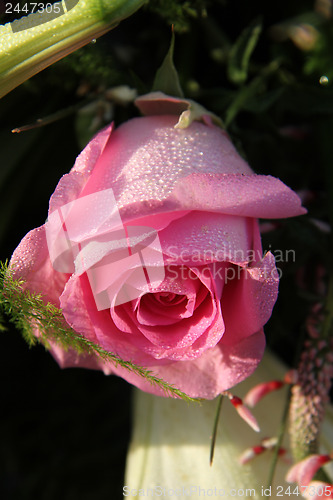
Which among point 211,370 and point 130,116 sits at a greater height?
point 130,116

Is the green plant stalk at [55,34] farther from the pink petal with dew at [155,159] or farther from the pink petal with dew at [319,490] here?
the pink petal with dew at [319,490]

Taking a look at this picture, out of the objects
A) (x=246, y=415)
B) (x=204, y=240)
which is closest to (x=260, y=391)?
(x=246, y=415)

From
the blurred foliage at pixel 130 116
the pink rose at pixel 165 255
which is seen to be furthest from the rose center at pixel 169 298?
the blurred foliage at pixel 130 116

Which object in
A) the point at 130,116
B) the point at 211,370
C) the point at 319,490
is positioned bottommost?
the point at 319,490

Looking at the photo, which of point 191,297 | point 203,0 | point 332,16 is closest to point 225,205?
point 191,297

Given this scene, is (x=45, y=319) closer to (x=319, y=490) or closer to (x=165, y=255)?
(x=165, y=255)

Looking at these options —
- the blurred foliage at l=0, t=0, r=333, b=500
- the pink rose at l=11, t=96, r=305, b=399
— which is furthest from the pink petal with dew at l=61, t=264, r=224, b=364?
the blurred foliage at l=0, t=0, r=333, b=500
